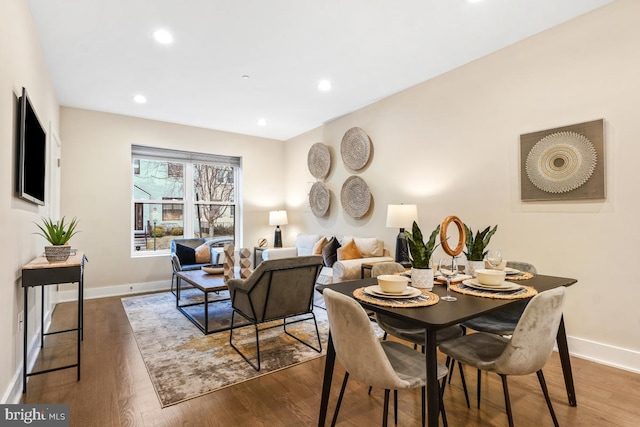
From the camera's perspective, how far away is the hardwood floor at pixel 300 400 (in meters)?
1.92

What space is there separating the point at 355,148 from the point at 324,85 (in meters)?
1.19

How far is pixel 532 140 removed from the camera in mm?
3027

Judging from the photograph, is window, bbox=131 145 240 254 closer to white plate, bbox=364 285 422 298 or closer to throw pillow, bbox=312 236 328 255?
throw pillow, bbox=312 236 328 255

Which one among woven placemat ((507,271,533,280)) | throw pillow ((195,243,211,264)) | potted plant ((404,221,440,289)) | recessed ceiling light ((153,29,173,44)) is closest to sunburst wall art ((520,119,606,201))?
woven placemat ((507,271,533,280))

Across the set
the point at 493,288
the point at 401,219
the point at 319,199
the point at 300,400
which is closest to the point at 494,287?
the point at 493,288

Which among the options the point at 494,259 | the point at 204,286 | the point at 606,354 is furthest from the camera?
the point at 204,286

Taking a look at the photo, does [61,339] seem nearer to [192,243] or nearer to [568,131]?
[192,243]

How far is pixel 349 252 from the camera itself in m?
4.50

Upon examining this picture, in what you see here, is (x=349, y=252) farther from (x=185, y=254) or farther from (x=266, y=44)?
(x=266, y=44)

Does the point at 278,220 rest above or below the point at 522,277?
above

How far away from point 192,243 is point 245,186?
1554mm

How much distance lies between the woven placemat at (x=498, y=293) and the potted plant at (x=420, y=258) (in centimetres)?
16

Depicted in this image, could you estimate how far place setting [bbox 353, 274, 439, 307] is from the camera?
155 centimetres

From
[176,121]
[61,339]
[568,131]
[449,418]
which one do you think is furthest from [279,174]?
[449,418]
